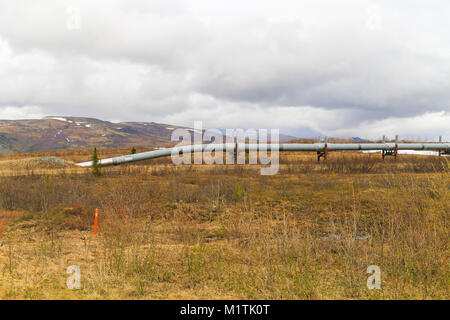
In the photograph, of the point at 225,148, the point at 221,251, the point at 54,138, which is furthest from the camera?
the point at 54,138

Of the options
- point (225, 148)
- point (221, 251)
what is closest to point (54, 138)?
point (225, 148)

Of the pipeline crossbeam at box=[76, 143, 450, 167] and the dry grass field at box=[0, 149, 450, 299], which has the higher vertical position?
the pipeline crossbeam at box=[76, 143, 450, 167]

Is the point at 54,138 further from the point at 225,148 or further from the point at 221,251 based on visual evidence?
the point at 221,251

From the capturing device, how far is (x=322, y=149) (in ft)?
86.8

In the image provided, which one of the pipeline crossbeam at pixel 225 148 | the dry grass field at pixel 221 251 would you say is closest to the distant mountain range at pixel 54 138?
the pipeline crossbeam at pixel 225 148

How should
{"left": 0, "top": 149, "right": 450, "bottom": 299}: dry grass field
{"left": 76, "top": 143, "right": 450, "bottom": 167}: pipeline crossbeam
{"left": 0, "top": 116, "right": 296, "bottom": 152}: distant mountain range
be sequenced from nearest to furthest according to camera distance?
{"left": 0, "top": 149, "right": 450, "bottom": 299}: dry grass field
{"left": 76, "top": 143, "right": 450, "bottom": 167}: pipeline crossbeam
{"left": 0, "top": 116, "right": 296, "bottom": 152}: distant mountain range

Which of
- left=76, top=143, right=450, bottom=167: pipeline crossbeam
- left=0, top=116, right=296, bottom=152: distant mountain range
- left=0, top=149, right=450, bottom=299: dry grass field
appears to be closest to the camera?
left=0, top=149, right=450, bottom=299: dry grass field

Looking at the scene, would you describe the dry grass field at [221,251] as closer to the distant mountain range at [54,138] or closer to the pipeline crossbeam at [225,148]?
the pipeline crossbeam at [225,148]

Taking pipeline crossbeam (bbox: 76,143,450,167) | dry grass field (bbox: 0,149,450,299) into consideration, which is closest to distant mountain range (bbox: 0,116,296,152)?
→ pipeline crossbeam (bbox: 76,143,450,167)

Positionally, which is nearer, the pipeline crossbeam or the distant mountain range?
the pipeline crossbeam

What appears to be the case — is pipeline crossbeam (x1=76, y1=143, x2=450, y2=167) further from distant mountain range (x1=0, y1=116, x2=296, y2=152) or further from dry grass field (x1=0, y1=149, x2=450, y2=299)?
distant mountain range (x1=0, y1=116, x2=296, y2=152)

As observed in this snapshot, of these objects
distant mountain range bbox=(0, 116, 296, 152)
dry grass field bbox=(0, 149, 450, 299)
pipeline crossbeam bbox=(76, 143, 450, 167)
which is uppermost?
distant mountain range bbox=(0, 116, 296, 152)
